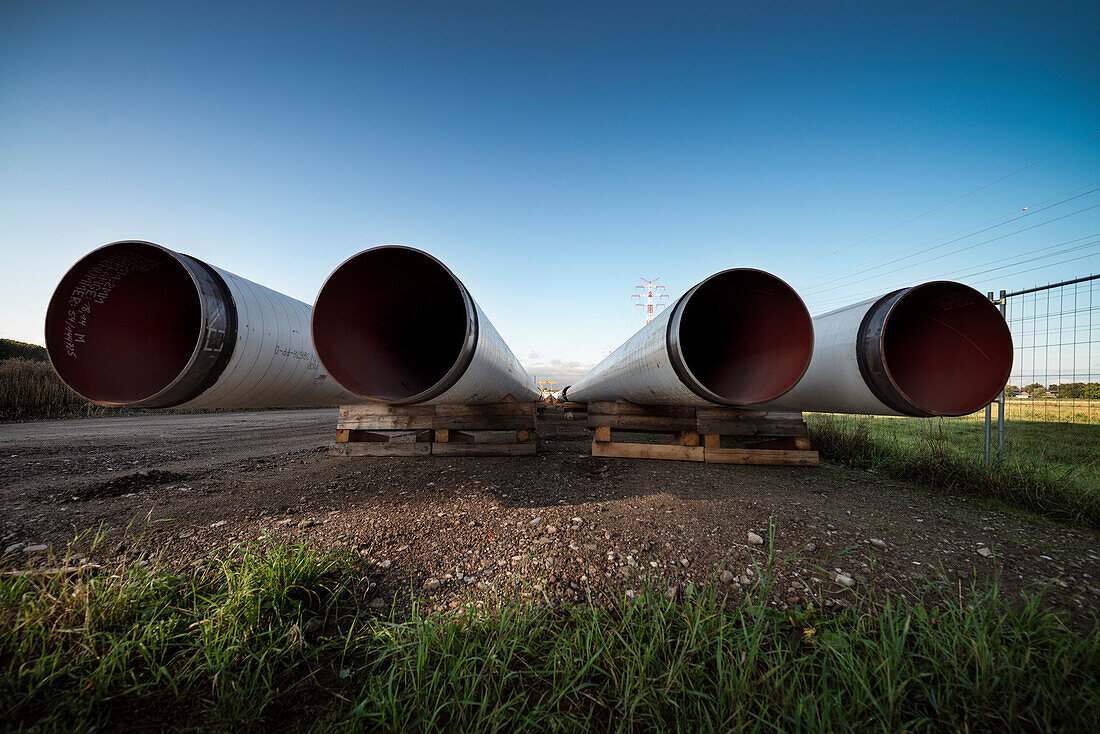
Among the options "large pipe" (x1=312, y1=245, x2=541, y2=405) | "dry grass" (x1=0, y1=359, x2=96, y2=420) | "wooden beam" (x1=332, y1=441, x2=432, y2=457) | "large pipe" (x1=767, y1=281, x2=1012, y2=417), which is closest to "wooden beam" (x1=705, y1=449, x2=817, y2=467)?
"large pipe" (x1=767, y1=281, x2=1012, y2=417)

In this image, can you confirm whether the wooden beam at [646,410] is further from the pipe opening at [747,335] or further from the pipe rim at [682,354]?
the pipe rim at [682,354]

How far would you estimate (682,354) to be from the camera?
7.40 ft

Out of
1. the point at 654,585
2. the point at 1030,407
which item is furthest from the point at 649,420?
the point at 1030,407

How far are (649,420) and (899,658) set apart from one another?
2368 mm

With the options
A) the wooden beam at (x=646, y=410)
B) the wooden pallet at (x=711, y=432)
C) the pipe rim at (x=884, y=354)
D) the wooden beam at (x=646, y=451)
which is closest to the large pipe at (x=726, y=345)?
the wooden beam at (x=646, y=410)

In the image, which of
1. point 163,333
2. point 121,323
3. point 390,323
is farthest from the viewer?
point 390,323

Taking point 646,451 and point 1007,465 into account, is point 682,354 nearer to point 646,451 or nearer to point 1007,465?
point 646,451

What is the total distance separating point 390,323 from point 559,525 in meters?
1.67

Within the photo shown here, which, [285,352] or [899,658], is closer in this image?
[899,658]

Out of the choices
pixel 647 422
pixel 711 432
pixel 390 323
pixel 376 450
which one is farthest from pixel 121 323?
pixel 711 432

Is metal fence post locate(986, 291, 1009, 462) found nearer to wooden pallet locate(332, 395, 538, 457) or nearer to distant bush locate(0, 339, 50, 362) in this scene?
wooden pallet locate(332, 395, 538, 457)

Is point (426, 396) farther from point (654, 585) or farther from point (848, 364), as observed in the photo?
point (848, 364)

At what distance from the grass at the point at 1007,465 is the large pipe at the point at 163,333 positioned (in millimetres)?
4857

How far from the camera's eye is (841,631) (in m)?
1.19
